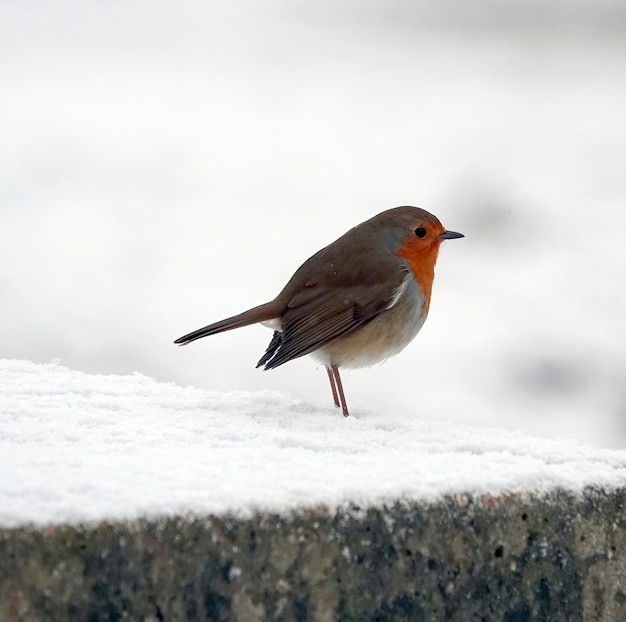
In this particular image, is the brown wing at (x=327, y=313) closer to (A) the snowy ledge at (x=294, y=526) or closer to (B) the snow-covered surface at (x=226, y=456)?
(B) the snow-covered surface at (x=226, y=456)

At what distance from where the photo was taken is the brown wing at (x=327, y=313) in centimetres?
329

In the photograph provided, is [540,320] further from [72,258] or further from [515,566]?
[515,566]

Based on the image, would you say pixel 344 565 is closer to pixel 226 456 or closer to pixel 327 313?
pixel 226 456

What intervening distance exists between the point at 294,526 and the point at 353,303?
5.13ft

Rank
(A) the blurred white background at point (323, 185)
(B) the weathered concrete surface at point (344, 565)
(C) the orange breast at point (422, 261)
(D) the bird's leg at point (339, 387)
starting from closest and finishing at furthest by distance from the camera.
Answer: (B) the weathered concrete surface at point (344, 565) < (D) the bird's leg at point (339, 387) < (C) the orange breast at point (422, 261) < (A) the blurred white background at point (323, 185)

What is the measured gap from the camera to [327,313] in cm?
334

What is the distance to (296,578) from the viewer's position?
187cm

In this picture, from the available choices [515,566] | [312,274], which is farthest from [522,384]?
[515,566]

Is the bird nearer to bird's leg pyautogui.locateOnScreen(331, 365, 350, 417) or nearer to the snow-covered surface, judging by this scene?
bird's leg pyautogui.locateOnScreen(331, 365, 350, 417)

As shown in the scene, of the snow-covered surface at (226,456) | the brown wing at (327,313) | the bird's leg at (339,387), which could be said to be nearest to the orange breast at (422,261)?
the brown wing at (327,313)

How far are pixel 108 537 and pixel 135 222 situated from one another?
553 cm

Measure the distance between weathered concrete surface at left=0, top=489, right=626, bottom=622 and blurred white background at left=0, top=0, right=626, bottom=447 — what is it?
1142 millimetres

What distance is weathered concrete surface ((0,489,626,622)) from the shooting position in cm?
174

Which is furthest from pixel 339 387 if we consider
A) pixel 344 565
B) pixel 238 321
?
pixel 344 565
